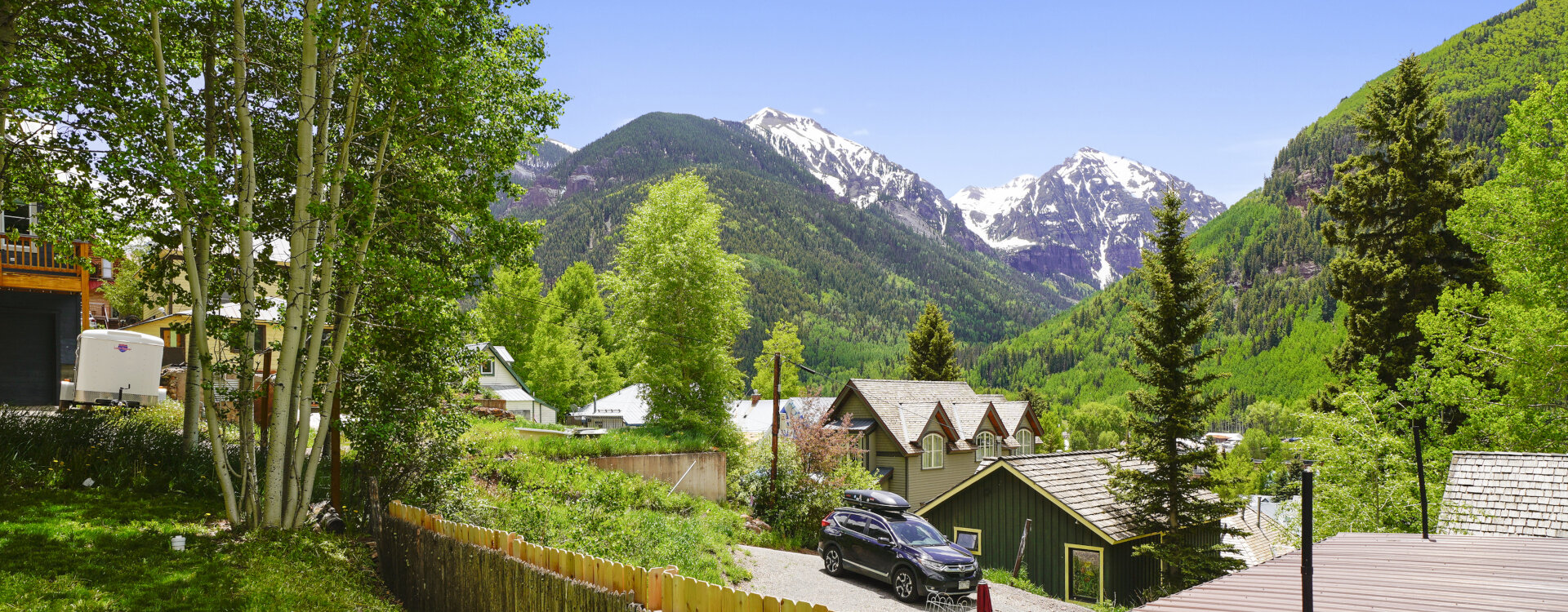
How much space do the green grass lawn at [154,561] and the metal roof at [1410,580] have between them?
8568mm

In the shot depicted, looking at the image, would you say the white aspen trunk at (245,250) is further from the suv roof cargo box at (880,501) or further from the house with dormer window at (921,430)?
the house with dormer window at (921,430)

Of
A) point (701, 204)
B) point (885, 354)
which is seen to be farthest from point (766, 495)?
point (885, 354)

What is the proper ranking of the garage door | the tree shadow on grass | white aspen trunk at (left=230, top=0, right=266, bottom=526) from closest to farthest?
the tree shadow on grass
white aspen trunk at (left=230, top=0, right=266, bottom=526)
the garage door

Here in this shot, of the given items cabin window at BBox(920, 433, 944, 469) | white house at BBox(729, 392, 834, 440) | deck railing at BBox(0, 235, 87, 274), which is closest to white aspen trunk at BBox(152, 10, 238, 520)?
deck railing at BBox(0, 235, 87, 274)

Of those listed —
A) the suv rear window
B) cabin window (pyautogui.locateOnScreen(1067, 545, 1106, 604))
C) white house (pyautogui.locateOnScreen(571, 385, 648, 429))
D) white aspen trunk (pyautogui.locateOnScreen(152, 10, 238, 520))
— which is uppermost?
white aspen trunk (pyautogui.locateOnScreen(152, 10, 238, 520))

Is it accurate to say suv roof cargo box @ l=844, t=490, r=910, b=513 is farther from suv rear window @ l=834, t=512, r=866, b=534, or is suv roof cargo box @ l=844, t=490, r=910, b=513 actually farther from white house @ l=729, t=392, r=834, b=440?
white house @ l=729, t=392, r=834, b=440

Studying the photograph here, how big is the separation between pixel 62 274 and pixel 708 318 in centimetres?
1734

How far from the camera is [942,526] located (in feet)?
85.6

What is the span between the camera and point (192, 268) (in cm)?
942

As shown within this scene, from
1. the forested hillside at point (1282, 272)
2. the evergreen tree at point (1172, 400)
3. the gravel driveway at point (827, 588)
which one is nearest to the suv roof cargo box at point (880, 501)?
the gravel driveway at point (827, 588)

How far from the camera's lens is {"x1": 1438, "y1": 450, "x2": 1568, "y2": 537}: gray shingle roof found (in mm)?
11312

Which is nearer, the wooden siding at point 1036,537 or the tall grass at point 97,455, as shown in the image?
the tall grass at point 97,455

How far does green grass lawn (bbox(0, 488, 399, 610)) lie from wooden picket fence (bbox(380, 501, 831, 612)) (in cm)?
43

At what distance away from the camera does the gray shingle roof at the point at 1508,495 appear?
1131 centimetres
